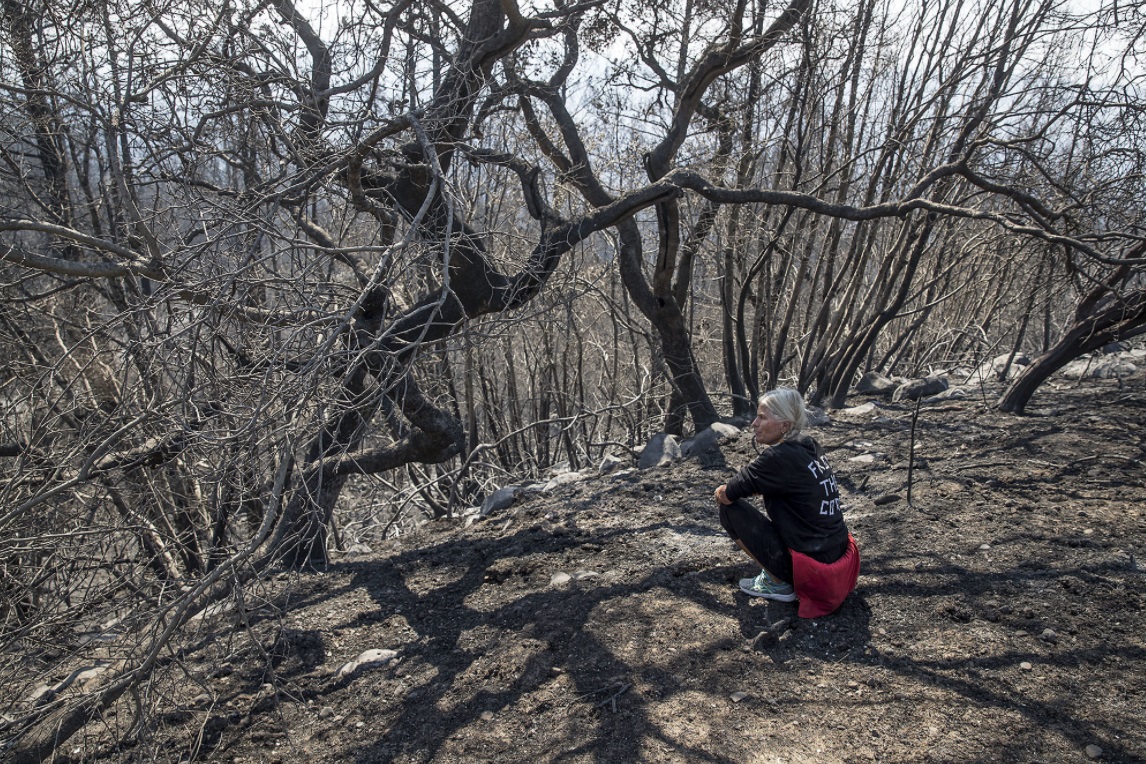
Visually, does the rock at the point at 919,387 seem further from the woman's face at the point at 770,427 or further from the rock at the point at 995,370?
the woman's face at the point at 770,427

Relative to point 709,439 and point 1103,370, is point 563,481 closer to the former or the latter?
point 709,439

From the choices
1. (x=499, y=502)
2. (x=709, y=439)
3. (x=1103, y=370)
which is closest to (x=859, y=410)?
(x=709, y=439)

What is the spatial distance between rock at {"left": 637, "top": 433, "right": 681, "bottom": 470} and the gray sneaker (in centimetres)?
257

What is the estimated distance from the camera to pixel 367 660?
3.65 meters

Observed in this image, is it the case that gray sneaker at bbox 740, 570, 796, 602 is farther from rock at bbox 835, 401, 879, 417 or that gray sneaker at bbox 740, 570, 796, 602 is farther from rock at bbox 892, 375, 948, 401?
rock at bbox 892, 375, 948, 401

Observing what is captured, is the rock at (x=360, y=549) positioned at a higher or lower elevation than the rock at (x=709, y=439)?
lower

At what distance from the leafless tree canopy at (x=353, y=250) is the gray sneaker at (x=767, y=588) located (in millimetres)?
1679

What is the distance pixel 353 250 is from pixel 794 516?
215 cm

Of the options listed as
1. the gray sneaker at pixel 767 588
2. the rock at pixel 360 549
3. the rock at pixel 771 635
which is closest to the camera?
the rock at pixel 771 635

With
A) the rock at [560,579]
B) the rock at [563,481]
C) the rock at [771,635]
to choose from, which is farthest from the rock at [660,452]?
the rock at [771,635]

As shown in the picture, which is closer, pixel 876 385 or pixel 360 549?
pixel 360 549

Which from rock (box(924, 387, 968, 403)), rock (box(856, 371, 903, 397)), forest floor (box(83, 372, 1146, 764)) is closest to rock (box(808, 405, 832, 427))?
rock (box(924, 387, 968, 403))

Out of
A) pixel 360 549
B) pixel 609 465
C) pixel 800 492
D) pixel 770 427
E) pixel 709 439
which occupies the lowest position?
pixel 360 549

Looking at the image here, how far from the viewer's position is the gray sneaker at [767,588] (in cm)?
350
